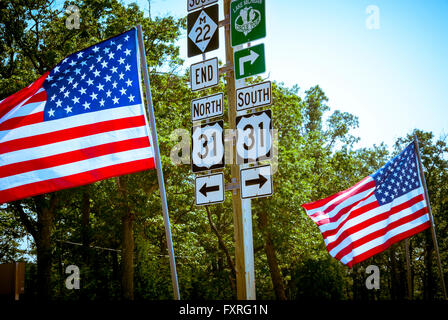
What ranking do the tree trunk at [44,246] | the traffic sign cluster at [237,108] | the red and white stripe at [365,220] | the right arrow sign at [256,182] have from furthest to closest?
the tree trunk at [44,246]
the red and white stripe at [365,220]
the traffic sign cluster at [237,108]
the right arrow sign at [256,182]

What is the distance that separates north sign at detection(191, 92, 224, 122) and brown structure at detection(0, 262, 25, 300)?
375 centimetres

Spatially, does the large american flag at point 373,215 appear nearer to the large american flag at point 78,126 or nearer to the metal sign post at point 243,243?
the metal sign post at point 243,243

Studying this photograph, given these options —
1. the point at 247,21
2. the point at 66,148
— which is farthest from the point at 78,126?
the point at 247,21

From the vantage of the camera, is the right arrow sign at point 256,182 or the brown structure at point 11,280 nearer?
the brown structure at point 11,280

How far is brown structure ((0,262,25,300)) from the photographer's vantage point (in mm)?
4820

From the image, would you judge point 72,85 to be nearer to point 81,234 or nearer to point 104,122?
point 104,122

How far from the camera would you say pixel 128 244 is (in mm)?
20578

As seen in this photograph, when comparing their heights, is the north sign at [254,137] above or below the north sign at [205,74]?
below

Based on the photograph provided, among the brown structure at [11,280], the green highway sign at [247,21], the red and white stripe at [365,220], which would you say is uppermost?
the green highway sign at [247,21]

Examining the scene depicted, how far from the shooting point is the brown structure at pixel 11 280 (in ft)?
15.8

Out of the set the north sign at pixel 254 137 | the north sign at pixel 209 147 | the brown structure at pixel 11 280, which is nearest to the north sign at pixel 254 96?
the north sign at pixel 254 137

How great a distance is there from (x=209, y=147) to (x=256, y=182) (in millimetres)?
973

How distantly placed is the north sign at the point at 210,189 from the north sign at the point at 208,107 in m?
1.01

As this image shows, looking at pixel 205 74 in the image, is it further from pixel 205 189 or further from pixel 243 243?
pixel 243 243
